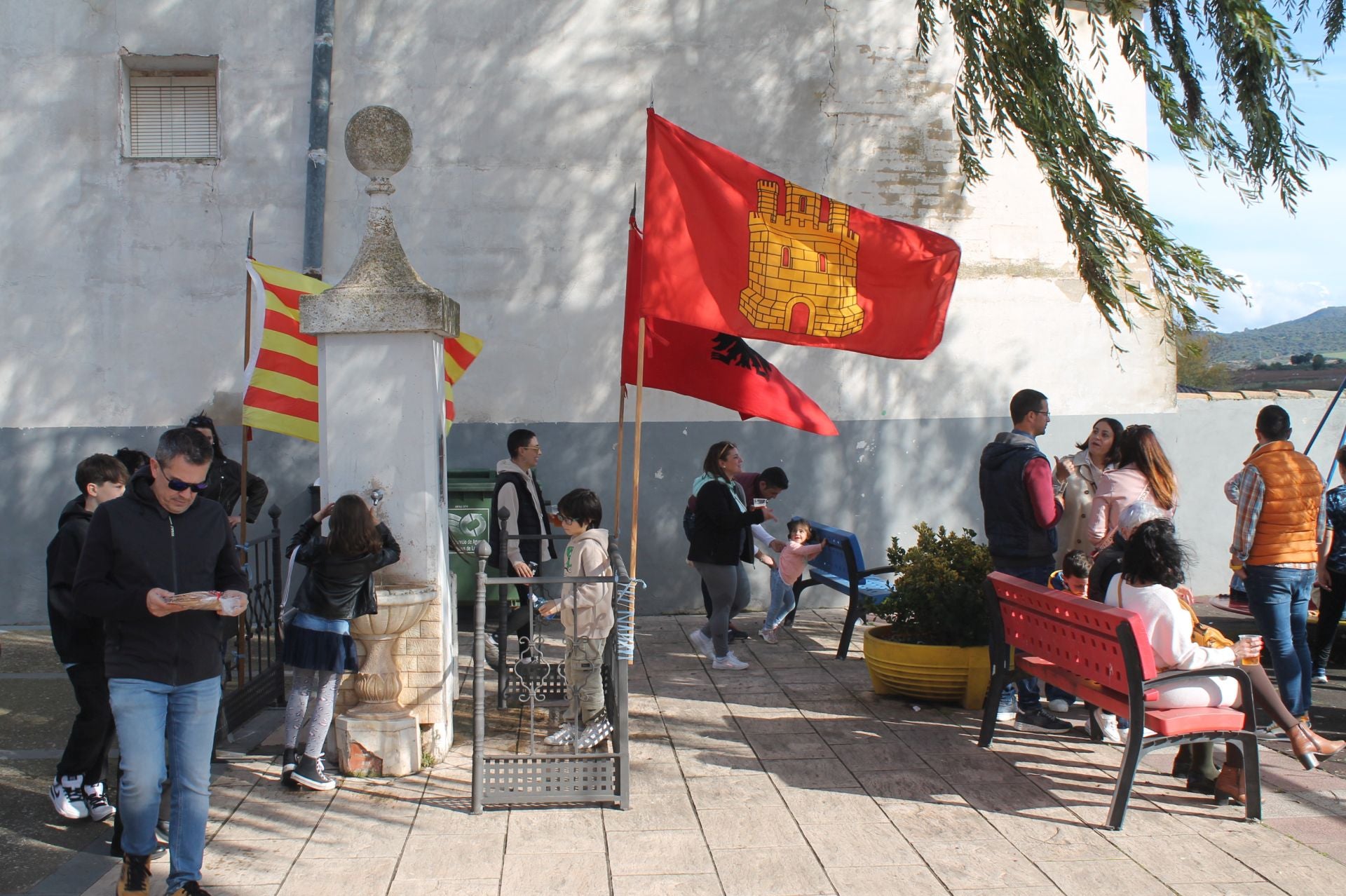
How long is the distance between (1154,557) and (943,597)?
5.34 feet

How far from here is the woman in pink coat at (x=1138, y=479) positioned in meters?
6.33

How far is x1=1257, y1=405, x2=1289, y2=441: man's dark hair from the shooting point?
6.23 metres

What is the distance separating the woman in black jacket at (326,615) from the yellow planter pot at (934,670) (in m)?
3.04

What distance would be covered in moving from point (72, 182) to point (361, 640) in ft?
19.0

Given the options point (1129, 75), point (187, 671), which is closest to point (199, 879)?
point (187, 671)

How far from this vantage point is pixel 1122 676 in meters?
4.95

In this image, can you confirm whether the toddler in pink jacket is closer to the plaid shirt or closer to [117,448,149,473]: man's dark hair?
the plaid shirt

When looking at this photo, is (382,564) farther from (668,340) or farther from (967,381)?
(967,381)

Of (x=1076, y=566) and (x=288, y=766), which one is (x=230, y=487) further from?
(x=1076, y=566)

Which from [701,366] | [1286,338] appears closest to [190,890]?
[701,366]

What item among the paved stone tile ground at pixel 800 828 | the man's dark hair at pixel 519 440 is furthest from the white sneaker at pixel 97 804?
the man's dark hair at pixel 519 440

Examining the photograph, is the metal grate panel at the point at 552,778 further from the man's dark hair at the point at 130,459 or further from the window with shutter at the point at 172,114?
the window with shutter at the point at 172,114

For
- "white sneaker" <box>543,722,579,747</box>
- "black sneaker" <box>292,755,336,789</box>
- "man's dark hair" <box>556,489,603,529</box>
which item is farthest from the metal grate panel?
"man's dark hair" <box>556,489,603,529</box>

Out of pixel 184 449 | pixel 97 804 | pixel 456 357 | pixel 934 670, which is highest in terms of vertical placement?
pixel 456 357
